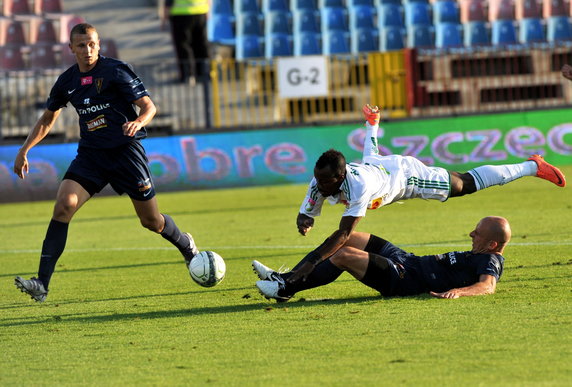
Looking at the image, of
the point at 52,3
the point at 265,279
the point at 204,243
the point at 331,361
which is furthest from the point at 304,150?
the point at 331,361

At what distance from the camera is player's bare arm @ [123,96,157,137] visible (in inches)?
296

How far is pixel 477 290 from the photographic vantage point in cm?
706

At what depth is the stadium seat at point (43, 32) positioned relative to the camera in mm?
24031

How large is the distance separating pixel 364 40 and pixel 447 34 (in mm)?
2007

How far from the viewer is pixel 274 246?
11039mm

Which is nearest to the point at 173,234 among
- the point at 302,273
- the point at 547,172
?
the point at 302,273

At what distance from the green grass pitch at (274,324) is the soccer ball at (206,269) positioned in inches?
5.4

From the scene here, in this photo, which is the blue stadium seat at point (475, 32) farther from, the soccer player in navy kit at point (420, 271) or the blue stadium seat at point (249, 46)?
the soccer player in navy kit at point (420, 271)

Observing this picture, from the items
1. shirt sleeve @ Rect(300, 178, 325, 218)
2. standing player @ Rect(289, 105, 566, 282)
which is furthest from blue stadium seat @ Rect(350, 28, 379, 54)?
shirt sleeve @ Rect(300, 178, 325, 218)

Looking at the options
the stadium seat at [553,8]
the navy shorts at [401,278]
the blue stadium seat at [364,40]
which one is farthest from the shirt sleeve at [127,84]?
the stadium seat at [553,8]

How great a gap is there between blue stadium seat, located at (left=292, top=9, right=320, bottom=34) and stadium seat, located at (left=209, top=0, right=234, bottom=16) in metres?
1.60

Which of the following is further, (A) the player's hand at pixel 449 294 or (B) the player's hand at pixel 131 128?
(B) the player's hand at pixel 131 128

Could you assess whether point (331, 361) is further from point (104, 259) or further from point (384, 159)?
point (104, 259)

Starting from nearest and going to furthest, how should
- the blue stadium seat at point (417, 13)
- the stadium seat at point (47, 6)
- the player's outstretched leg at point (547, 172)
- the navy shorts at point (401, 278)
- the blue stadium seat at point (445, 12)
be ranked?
the navy shorts at point (401, 278)
the player's outstretched leg at point (547, 172)
the blue stadium seat at point (417, 13)
the blue stadium seat at point (445, 12)
the stadium seat at point (47, 6)
